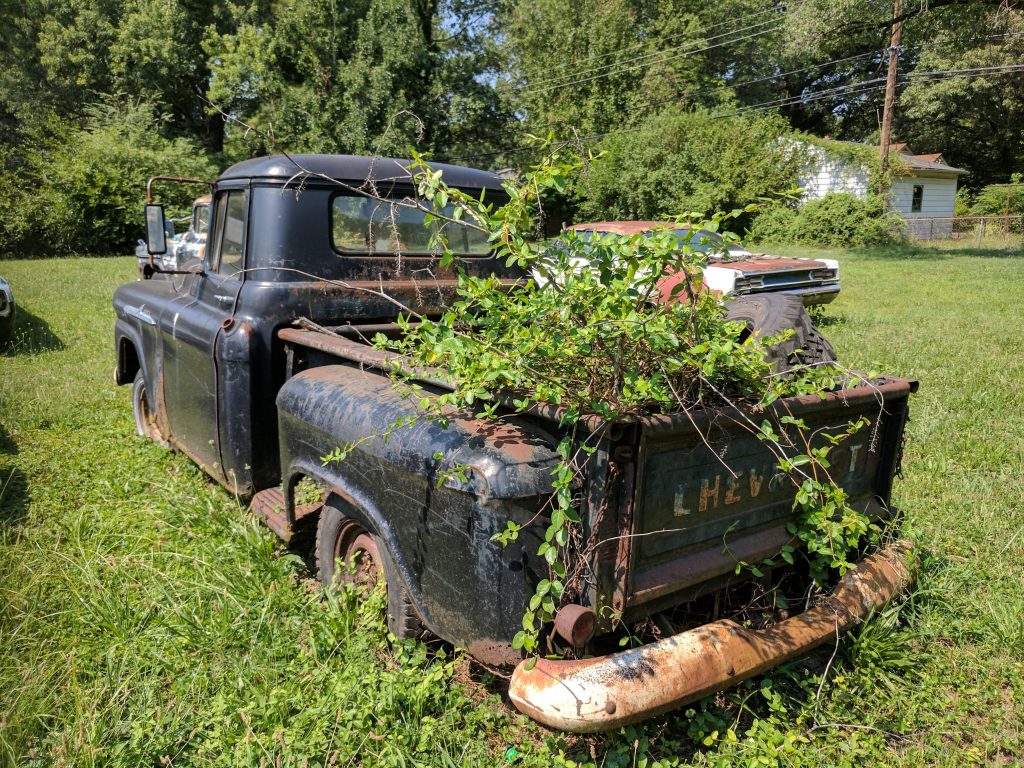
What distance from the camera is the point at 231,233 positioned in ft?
12.8

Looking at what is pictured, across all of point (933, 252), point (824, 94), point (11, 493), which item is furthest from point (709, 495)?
point (824, 94)

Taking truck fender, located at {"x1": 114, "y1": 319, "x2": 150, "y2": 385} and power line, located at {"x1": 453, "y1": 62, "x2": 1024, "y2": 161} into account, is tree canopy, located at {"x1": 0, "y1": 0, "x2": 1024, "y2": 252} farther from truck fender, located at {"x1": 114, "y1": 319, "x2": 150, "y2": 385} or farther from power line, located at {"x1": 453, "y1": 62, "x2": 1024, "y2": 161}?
truck fender, located at {"x1": 114, "y1": 319, "x2": 150, "y2": 385}

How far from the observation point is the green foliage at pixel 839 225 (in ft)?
72.9

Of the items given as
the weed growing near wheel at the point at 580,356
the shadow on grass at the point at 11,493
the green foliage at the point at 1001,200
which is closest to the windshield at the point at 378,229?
the weed growing near wheel at the point at 580,356

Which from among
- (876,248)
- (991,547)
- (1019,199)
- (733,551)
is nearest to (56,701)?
(733,551)

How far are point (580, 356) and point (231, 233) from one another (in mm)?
2547

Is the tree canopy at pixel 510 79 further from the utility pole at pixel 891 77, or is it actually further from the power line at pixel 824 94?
the utility pole at pixel 891 77

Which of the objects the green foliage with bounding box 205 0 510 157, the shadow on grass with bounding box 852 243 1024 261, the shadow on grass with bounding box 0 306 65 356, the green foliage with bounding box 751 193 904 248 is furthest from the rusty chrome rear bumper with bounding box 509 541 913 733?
the green foliage with bounding box 205 0 510 157

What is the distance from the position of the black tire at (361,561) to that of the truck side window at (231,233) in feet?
4.92

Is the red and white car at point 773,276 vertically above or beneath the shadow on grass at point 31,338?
above

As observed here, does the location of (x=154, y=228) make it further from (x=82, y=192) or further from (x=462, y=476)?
(x=82, y=192)

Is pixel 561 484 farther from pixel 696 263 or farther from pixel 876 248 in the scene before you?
pixel 876 248

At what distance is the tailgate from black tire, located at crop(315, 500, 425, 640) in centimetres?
88

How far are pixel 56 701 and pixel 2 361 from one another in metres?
7.33
